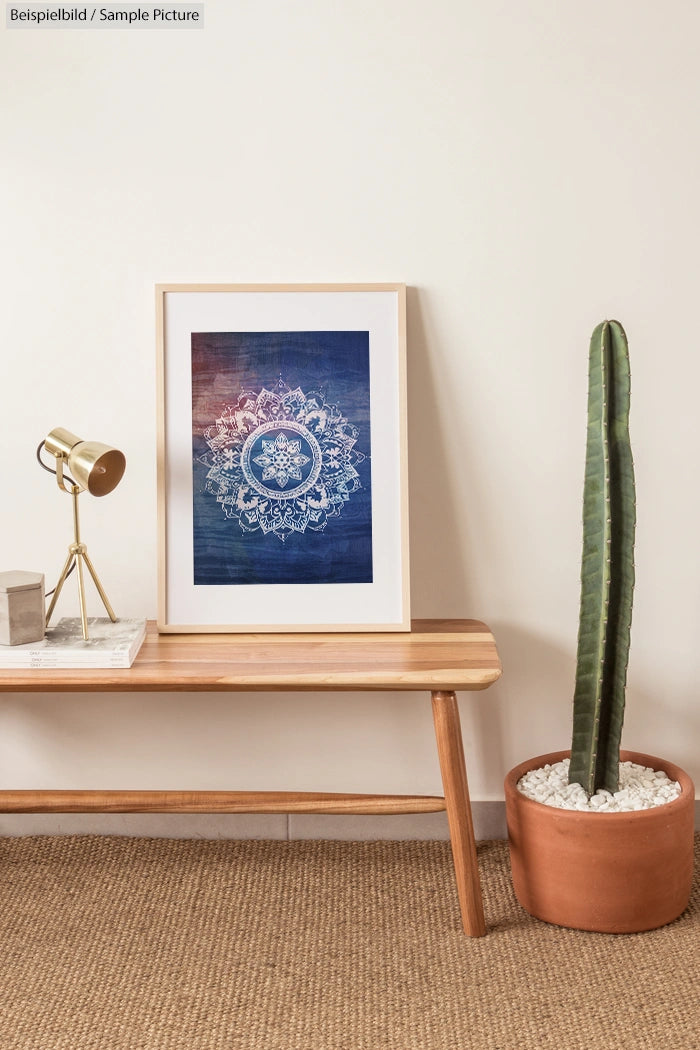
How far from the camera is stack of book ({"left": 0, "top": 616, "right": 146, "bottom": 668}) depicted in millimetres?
1737

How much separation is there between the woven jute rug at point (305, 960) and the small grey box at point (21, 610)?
60 centimetres

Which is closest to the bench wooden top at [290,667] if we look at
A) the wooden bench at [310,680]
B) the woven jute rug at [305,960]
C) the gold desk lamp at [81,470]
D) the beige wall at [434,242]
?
the wooden bench at [310,680]

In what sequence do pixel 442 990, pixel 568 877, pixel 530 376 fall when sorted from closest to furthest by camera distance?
pixel 442 990 → pixel 568 877 → pixel 530 376

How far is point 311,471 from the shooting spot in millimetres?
2000

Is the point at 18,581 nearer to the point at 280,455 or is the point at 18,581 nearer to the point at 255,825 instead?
the point at 280,455

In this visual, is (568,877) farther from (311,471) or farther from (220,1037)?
(311,471)

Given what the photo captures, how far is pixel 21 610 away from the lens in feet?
5.87

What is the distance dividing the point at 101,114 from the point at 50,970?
1.77 metres

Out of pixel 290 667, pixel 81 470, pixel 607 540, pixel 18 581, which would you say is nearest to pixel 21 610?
pixel 18 581

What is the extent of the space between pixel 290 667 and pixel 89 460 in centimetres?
58

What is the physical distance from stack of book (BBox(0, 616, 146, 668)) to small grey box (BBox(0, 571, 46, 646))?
0.02 metres

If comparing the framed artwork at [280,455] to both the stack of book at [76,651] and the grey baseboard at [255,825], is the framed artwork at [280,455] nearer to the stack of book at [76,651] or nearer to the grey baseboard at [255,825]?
the stack of book at [76,651]

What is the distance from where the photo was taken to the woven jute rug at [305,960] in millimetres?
1507

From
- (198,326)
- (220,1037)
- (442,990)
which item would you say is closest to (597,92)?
(198,326)
